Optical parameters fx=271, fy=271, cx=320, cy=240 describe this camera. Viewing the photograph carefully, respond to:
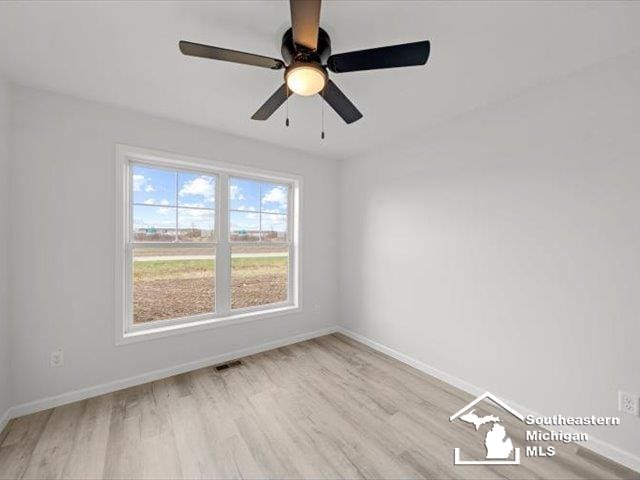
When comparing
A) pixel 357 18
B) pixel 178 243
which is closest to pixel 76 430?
pixel 178 243

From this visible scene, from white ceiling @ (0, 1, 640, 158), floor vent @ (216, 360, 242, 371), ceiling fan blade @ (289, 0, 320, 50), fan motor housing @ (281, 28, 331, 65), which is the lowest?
floor vent @ (216, 360, 242, 371)

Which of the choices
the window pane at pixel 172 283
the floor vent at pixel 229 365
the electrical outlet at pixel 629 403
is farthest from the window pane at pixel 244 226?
the electrical outlet at pixel 629 403

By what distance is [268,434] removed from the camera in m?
1.92

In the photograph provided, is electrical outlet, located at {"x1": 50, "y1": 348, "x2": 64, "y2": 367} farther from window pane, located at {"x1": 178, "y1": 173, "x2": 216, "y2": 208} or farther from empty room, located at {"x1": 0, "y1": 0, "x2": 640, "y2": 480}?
window pane, located at {"x1": 178, "y1": 173, "x2": 216, "y2": 208}

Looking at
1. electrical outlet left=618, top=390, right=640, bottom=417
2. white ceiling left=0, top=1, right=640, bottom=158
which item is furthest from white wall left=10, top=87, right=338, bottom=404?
electrical outlet left=618, top=390, right=640, bottom=417

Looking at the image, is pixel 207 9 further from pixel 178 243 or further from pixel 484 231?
pixel 484 231

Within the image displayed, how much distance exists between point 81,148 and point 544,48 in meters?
3.47

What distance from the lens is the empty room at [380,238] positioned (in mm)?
1576

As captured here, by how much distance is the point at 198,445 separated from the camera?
1.80m

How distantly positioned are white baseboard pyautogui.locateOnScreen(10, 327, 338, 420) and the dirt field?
1.68ft

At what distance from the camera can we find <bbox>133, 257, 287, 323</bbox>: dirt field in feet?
9.05

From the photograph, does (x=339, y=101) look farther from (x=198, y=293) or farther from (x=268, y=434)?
(x=198, y=293)

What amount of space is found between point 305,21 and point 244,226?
249 cm

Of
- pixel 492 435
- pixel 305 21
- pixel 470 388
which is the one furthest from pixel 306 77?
pixel 470 388
